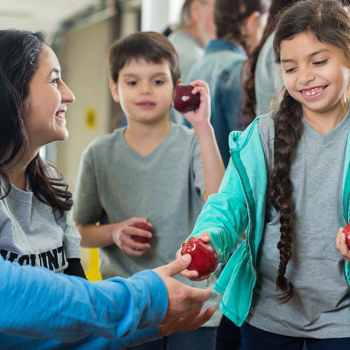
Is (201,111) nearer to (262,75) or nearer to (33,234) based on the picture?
(262,75)

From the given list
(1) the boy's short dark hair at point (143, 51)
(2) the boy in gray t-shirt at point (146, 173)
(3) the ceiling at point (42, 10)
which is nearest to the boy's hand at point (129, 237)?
(2) the boy in gray t-shirt at point (146, 173)

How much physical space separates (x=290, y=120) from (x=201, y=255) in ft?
1.34

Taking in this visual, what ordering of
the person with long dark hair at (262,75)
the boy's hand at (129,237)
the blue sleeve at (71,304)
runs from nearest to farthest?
the blue sleeve at (71,304), the boy's hand at (129,237), the person with long dark hair at (262,75)

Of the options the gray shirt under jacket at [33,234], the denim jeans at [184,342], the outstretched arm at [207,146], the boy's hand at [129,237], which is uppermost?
the outstretched arm at [207,146]

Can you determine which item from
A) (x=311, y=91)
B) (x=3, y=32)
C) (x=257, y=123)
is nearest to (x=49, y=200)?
(x=3, y=32)

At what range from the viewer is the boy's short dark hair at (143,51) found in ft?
5.10

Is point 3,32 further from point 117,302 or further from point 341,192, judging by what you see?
point 341,192

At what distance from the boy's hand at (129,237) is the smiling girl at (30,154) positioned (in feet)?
0.56

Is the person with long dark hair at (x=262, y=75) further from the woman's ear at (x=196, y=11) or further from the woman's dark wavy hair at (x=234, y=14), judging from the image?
the woman's ear at (x=196, y=11)

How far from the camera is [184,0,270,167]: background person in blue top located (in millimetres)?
1879

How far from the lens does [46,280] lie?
86 centimetres

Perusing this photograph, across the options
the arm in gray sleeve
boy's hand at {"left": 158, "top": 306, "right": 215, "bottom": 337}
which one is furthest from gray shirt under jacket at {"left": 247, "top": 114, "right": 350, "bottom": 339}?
the arm in gray sleeve

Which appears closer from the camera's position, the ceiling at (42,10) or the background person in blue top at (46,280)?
the background person in blue top at (46,280)

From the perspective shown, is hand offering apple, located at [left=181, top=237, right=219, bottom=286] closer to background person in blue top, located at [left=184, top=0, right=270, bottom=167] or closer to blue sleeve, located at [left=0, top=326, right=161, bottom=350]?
Answer: blue sleeve, located at [left=0, top=326, right=161, bottom=350]
